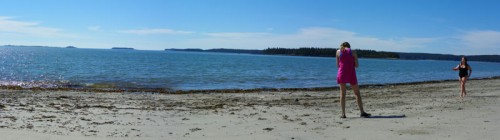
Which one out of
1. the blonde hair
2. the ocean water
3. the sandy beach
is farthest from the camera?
the ocean water

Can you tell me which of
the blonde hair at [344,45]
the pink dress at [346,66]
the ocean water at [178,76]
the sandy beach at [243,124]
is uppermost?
the blonde hair at [344,45]

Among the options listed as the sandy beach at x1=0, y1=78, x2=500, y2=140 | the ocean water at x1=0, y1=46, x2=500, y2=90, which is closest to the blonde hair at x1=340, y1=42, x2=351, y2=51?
the sandy beach at x1=0, y1=78, x2=500, y2=140

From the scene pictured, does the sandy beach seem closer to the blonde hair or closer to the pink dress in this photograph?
the pink dress

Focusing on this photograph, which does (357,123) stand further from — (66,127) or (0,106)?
(0,106)

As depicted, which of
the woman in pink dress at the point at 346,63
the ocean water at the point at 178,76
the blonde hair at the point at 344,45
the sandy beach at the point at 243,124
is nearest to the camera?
the sandy beach at the point at 243,124

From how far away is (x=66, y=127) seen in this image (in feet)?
→ 28.1

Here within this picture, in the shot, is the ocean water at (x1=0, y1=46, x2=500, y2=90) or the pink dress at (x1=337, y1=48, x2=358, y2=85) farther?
the ocean water at (x1=0, y1=46, x2=500, y2=90)

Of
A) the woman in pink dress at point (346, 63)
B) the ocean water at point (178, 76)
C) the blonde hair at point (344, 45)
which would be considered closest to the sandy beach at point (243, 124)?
the woman in pink dress at point (346, 63)

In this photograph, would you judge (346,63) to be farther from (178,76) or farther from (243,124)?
(178,76)

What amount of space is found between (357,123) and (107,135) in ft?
15.3

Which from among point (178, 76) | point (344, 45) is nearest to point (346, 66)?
point (344, 45)

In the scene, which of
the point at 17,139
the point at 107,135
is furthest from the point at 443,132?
the point at 17,139

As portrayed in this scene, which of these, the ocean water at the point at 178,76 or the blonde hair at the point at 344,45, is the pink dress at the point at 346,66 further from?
the ocean water at the point at 178,76

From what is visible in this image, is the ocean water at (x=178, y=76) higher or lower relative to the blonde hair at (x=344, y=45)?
lower
